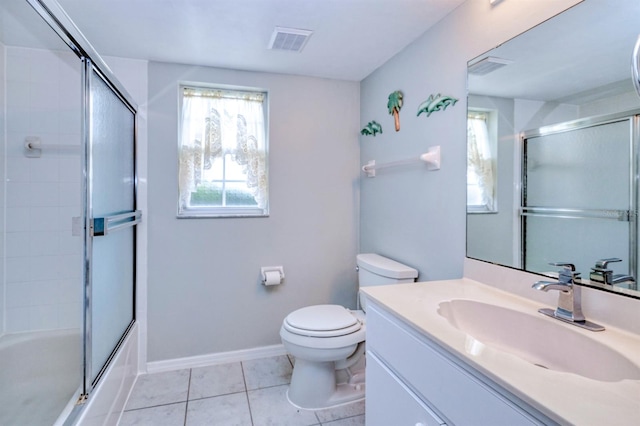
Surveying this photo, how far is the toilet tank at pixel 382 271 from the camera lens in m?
1.79

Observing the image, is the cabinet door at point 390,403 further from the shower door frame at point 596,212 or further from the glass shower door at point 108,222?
the glass shower door at point 108,222

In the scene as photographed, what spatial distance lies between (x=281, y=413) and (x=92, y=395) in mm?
903

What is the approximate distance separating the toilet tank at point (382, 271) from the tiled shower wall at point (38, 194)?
67.1 inches

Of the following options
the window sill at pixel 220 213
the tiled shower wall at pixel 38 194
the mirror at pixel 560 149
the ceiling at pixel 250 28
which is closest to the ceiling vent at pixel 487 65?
the mirror at pixel 560 149

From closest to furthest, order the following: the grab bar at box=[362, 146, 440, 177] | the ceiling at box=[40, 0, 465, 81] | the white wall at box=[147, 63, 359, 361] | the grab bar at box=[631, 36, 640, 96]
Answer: the grab bar at box=[631, 36, 640, 96]
the ceiling at box=[40, 0, 465, 81]
the grab bar at box=[362, 146, 440, 177]
the white wall at box=[147, 63, 359, 361]

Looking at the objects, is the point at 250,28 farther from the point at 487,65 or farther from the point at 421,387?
the point at 421,387

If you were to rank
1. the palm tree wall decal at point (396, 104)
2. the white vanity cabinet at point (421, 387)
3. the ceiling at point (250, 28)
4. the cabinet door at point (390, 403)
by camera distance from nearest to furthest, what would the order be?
the white vanity cabinet at point (421, 387) → the cabinet door at point (390, 403) → the ceiling at point (250, 28) → the palm tree wall decal at point (396, 104)

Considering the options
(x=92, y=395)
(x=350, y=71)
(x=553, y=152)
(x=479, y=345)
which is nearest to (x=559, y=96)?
(x=553, y=152)

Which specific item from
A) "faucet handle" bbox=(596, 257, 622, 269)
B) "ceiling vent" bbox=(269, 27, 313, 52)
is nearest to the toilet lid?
"faucet handle" bbox=(596, 257, 622, 269)

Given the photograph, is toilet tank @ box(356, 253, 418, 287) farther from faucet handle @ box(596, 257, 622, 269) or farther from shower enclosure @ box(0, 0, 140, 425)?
shower enclosure @ box(0, 0, 140, 425)

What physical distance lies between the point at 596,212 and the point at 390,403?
35.6 inches

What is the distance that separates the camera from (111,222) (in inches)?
61.7

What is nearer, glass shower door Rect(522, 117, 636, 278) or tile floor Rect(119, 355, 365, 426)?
glass shower door Rect(522, 117, 636, 278)

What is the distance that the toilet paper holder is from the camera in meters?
2.29
